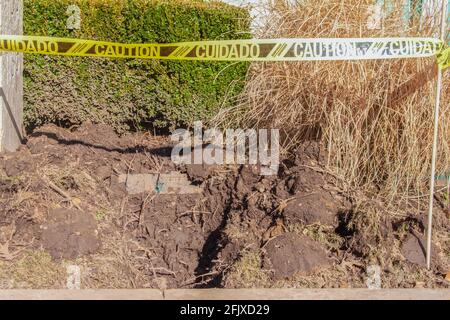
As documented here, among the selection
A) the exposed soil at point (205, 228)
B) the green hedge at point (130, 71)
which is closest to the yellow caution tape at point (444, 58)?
the exposed soil at point (205, 228)

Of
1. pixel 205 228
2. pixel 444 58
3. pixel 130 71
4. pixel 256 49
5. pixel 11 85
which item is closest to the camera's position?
pixel 444 58

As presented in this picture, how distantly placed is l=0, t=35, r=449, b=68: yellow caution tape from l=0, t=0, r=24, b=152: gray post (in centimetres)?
84

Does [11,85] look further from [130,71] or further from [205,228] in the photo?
[205,228]

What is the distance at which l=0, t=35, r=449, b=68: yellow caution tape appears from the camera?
555cm

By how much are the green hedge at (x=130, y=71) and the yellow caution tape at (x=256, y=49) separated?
94 centimetres

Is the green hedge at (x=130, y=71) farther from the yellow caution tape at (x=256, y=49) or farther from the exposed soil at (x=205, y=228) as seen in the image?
the yellow caution tape at (x=256, y=49)

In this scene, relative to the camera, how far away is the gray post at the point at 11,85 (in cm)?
681

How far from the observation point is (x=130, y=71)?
7.30m

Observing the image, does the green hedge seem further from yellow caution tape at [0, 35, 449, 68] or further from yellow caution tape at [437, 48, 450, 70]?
yellow caution tape at [437, 48, 450, 70]

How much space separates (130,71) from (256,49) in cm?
182

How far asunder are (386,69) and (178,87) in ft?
7.22

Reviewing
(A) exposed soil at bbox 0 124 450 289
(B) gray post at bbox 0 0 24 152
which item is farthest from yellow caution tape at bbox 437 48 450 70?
(B) gray post at bbox 0 0 24 152

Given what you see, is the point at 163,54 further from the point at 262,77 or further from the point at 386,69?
the point at 386,69

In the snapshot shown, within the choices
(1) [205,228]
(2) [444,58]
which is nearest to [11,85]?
(1) [205,228]
